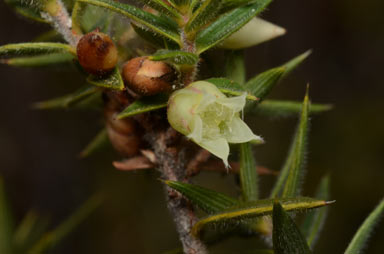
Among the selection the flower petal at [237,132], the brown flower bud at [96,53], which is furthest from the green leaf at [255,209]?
the brown flower bud at [96,53]

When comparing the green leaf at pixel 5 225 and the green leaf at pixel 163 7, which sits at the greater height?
the green leaf at pixel 163 7

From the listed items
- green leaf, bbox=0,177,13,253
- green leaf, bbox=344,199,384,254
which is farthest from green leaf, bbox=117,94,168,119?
green leaf, bbox=0,177,13,253

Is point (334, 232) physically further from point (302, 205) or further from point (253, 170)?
point (302, 205)

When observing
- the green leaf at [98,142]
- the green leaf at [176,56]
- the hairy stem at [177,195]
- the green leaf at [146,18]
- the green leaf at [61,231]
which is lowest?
the green leaf at [61,231]

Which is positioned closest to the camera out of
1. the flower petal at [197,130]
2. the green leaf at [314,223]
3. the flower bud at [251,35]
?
the flower petal at [197,130]

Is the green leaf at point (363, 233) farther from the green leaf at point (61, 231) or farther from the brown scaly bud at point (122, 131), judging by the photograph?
the green leaf at point (61, 231)

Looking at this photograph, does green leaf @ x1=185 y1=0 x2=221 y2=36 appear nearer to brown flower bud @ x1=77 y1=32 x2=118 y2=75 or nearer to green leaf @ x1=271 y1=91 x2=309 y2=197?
brown flower bud @ x1=77 y1=32 x2=118 y2=75
